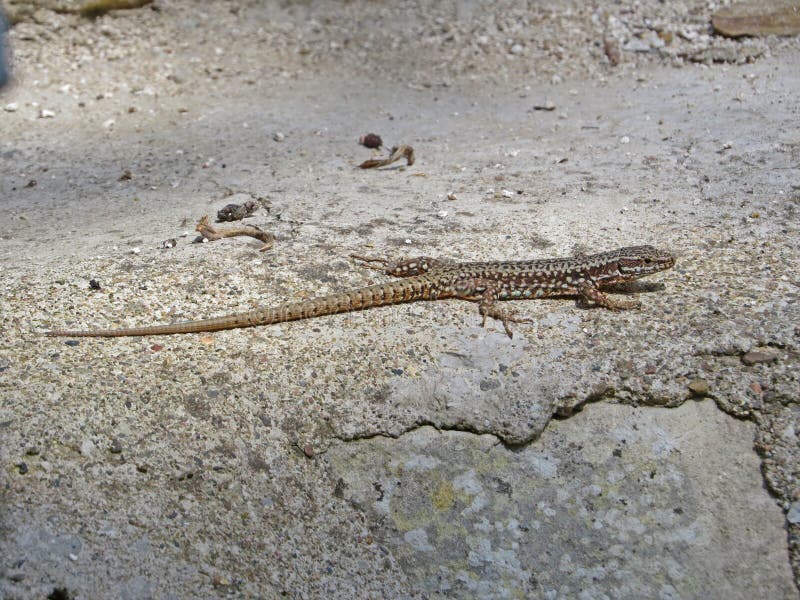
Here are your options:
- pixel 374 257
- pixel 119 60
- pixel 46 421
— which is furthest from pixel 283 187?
pixel 119 60

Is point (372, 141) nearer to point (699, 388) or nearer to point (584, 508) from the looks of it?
point (699, 388)

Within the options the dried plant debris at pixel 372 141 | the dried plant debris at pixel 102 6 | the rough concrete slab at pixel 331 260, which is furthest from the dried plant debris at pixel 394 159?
the dried plant debris at pixel 102 6

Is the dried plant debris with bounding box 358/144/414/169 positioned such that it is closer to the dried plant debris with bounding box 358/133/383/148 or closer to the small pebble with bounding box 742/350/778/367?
the dried plant debris with bounding box 358/133/383/148

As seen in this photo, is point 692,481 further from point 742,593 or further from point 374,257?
point 374,257

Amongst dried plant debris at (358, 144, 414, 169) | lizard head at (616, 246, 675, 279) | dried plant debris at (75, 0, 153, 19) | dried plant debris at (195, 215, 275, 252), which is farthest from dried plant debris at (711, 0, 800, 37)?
dried plant debris at (75, 0, 153, 19)

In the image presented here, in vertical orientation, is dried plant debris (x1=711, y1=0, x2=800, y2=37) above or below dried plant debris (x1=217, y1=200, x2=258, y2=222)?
above

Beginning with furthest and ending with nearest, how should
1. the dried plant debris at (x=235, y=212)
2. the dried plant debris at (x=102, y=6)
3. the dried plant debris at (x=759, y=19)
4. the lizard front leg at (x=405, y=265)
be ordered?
1. the dried plant debris at (x=102, y=6)
2. the dried plant debris at (x=759, y=19)
3. the dried plant debris at (x=235, y=212)
4. the lizard front leg at (x=405, y=265)

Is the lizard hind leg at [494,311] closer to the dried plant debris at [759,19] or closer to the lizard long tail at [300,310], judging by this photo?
the lizard long tail at [300,310]
